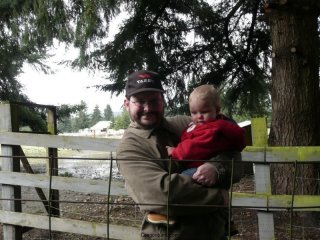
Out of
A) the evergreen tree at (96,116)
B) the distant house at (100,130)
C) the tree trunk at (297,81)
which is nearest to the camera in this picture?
the tree trunk at (297,81)

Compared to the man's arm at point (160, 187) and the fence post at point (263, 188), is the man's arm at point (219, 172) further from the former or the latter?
the fence post at point (263, 188)

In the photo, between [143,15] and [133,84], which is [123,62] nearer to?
[143,15]

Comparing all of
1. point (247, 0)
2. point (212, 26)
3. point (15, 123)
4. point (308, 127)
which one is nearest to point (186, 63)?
point (212, 26)

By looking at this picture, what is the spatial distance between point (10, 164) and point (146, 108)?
2992 millimetres

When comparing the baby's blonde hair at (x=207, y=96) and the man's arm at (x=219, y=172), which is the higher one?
the baby's blonde hair at (x=207, y=96)

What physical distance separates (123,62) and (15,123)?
2.60 m

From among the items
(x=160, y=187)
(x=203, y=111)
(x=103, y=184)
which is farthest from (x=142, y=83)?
(x=103, y=184)

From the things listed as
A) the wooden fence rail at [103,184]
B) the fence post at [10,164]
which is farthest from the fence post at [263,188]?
the fence post at [10,164]

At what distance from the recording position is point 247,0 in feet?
23.2

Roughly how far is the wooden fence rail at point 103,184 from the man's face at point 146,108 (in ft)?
4.28

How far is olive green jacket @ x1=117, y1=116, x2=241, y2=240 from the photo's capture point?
163 cm

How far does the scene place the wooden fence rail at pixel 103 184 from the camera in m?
3.39

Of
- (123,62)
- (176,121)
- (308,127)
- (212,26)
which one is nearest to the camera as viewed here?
(176,121)

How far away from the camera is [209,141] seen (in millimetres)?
1693
